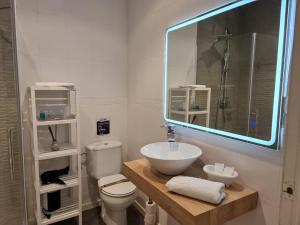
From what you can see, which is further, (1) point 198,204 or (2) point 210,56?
(2) point 210,56

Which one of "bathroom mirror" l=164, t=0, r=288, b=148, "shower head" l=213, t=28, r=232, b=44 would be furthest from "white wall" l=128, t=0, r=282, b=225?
"shower head" l=213, t=28, r=232, b=44

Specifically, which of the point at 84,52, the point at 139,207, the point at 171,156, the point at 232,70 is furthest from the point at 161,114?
the point at 139,207

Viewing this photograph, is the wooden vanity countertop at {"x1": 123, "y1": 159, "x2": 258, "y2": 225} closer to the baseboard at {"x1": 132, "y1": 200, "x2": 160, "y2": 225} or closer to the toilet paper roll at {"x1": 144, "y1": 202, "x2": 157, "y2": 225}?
the toilet paper roll at {"x1": 144, "y1": 202, "x2": 157, "y2": 225}

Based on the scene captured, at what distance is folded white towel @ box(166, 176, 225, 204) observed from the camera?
0.99 m

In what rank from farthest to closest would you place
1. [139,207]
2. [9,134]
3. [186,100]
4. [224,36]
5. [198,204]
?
[139,207] → [9,134] → [186,100] → [224,36] → [198,204]

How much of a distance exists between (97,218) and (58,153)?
91 cm

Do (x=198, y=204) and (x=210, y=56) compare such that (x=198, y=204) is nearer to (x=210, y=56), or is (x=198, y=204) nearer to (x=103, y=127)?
(x=210, y=56)

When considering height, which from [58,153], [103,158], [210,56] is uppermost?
[210,56]

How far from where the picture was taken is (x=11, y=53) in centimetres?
171

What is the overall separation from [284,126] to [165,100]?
3.38 feet

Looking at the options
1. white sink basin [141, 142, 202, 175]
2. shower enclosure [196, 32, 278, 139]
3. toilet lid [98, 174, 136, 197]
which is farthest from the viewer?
toilet lid [98, 174, 136, 197]

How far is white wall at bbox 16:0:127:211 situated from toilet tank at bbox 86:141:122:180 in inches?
6.7

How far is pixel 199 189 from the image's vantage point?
1.02 m

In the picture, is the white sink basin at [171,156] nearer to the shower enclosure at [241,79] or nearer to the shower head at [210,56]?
the shower enclosure at [241,79]
